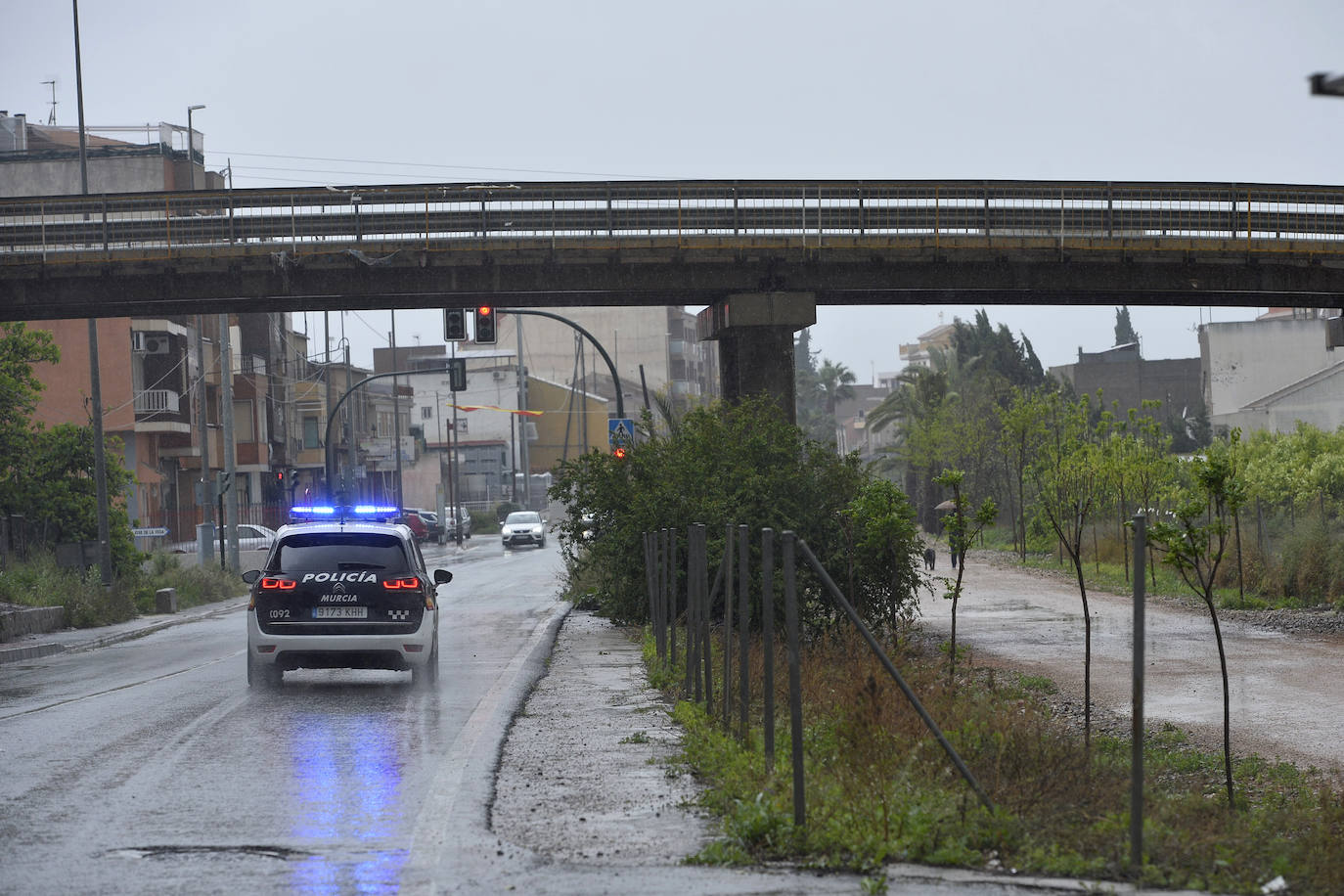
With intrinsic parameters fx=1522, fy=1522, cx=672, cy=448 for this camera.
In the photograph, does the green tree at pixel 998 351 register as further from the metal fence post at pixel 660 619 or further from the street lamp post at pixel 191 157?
the metal fence post at pixel 660 619

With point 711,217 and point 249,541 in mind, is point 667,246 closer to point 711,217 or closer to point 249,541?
point 711,217

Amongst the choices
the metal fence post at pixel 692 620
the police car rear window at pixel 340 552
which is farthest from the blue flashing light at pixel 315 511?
the metal fence post at pixel 692 620

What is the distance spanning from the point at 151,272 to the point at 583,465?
9828mm

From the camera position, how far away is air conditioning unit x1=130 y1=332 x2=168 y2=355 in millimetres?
56969

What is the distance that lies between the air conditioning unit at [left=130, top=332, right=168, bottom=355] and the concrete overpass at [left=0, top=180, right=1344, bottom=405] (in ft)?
92.8

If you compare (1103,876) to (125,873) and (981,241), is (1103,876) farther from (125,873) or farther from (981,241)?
(981,241)

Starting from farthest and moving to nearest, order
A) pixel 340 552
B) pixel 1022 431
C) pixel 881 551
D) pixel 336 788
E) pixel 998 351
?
1. pixel 998 351
2. pixel 1022 431
3. pixel 881 551
4. pixel 340 552
5. pixel 336 788

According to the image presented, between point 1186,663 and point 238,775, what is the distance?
45.9ft

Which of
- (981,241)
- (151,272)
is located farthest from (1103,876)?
(151,272)

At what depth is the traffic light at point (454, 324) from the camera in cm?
3152

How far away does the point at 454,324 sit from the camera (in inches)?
1254

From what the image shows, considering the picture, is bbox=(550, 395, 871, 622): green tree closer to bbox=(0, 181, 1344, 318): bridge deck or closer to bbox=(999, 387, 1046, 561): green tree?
bbox=(0, 181, 1344, 318): bridge deck

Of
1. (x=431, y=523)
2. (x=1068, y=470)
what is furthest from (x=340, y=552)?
(x=431, y=523)

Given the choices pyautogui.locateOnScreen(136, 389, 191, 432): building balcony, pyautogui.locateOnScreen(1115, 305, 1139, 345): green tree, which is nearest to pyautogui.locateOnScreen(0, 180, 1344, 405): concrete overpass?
pyautogui.locateOnScreen(136, 389, 191, 432): building balcony
